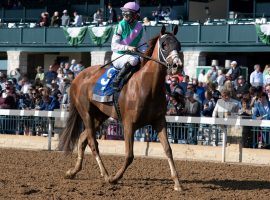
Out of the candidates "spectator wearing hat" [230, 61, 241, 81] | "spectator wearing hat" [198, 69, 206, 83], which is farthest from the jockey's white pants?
"spectator wearing hat" [198, 69, 206, 83]

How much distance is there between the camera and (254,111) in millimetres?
14602

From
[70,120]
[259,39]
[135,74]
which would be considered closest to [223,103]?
[70,120]

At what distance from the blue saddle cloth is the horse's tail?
96 centimetres

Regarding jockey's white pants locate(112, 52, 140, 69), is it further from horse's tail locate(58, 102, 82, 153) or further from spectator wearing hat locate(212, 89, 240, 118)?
spectator wearing hat locate(212, 89, 240, 118)

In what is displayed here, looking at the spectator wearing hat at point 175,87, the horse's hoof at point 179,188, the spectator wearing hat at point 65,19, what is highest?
the spectator wearing hat at point 65,19

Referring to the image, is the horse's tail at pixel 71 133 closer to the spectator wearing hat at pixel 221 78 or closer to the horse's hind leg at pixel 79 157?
the horse's hind leg at pixel 79 157

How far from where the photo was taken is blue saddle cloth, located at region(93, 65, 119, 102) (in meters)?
10.2

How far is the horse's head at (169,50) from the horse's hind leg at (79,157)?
2180 millimetres

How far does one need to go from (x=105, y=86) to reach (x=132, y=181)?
Answer: 1.42 meters

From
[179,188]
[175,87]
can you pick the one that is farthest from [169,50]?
[175,87]

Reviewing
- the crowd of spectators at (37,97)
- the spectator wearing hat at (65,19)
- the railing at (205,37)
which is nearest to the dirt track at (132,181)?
the crowd of spectators at (37,97)

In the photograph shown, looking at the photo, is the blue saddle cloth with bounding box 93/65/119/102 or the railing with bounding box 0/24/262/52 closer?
the blue saddle cloth with bounding box 93/65/119/102

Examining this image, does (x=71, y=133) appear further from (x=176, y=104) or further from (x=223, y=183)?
(x=176, y=104)

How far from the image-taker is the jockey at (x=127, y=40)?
32.7ft
